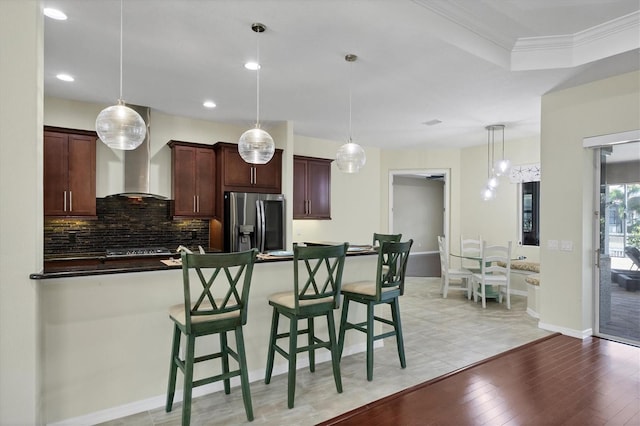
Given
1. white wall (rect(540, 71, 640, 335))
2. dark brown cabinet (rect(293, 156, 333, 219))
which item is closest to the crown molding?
white wall (rect(540, 71, 640, 335))

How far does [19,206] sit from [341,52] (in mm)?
2648

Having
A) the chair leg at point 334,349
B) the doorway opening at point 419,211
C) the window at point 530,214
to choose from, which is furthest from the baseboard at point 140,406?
the doorway opening at point 419,211

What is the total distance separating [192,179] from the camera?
512cm

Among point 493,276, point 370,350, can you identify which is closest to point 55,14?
point 370,350

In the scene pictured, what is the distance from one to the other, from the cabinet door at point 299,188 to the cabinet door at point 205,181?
1.39 meters

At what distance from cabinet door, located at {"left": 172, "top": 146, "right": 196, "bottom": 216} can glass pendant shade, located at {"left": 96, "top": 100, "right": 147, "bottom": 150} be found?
8.56ft

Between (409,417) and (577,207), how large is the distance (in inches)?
128

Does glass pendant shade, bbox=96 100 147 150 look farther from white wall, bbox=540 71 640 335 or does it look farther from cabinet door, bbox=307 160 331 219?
white wall, bbox=540 71 640 335

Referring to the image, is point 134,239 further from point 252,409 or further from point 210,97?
point 252,409

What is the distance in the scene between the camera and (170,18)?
267 centimetres

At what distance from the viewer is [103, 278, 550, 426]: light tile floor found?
247cm

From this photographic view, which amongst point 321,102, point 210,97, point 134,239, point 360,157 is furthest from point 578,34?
point 134,239

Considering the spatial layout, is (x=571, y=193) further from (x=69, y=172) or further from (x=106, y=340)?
(x=69, y=172)

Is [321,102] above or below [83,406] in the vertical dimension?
above
